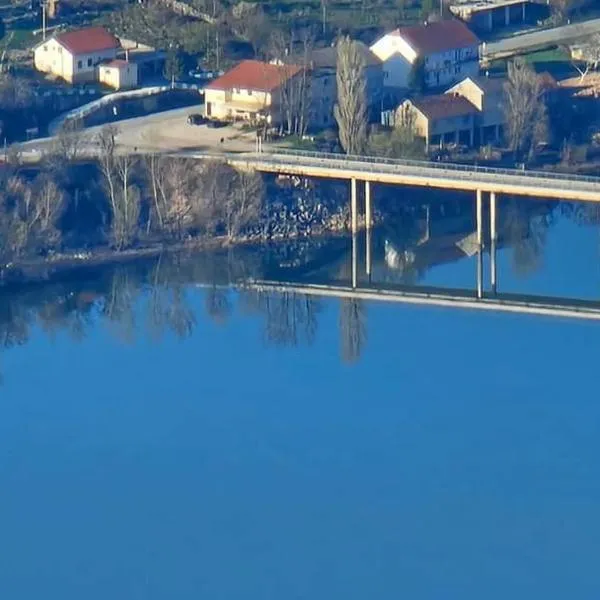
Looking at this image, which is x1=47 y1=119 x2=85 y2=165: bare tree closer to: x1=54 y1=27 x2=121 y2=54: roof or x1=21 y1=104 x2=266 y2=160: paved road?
x1=21 y1=104 x2=266 y2=160: paved road

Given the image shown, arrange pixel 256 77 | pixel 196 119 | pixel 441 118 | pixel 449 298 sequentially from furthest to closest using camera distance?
pixel 256 77
pixel 196 119
pixel 441 118
pixel 449 298

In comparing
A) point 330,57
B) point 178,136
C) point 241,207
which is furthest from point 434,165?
point 330,57

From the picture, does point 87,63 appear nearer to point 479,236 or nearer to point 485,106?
point 485,106

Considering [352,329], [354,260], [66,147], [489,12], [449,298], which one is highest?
[489,12]

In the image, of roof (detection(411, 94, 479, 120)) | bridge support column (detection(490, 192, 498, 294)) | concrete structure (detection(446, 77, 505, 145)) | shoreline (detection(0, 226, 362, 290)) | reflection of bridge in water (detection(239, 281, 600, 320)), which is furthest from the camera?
concrete structure (detection(446, 77, 505, 145))

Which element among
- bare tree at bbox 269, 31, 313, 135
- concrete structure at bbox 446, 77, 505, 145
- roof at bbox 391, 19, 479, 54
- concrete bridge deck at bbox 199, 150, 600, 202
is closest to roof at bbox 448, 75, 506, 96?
concrete structure at bbox 446, 77, 505, 145

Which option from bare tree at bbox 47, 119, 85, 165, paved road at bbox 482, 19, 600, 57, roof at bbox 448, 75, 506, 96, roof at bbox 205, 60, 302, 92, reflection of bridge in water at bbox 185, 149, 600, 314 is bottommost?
reflection of bridge in water at bbox 185, 149, 600, 314

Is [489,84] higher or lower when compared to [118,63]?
lower
